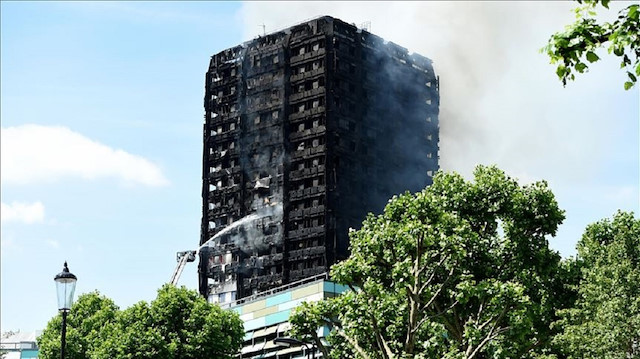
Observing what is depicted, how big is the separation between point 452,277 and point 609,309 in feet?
23.2

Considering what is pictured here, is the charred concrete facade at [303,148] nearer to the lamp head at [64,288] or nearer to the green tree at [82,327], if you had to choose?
the green tree at [82,327]

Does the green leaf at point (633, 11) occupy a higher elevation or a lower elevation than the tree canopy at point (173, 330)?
lower

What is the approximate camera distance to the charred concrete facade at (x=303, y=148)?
17312 cm

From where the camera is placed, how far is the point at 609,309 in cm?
4953

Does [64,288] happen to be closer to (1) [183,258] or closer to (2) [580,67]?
(2) [580,67]

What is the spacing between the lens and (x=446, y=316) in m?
51.8

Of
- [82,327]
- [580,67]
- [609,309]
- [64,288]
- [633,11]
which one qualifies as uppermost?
[82,327]

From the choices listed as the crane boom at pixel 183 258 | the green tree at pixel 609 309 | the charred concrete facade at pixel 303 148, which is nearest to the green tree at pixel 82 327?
the green tree at pixel 609 309

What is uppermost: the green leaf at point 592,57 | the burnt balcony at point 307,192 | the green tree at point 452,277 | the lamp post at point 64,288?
the burnt balcony at point 307,192

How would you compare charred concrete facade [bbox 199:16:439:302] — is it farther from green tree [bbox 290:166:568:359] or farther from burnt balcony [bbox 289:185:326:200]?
green tree [bbox 290:166:568:359]

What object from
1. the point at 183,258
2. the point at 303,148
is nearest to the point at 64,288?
the point at 303,148

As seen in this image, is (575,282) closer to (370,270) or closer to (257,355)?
(370,270)

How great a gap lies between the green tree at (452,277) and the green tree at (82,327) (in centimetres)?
4197

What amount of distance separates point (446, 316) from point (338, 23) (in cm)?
12852
